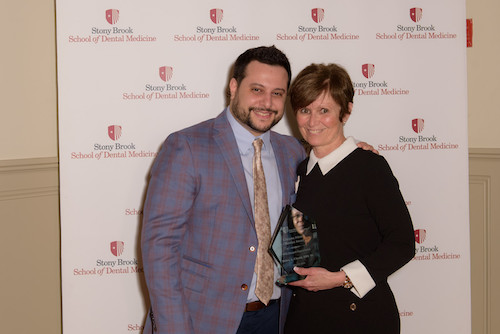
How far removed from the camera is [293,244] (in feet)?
7.81

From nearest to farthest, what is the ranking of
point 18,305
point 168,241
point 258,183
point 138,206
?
point 168,241, point 258,183, point 138,206, point 18,305

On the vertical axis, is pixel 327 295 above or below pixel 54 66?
below

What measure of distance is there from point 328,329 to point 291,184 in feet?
2.39

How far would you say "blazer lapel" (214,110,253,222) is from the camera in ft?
8.32

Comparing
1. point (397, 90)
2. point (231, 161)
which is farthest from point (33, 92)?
point (397, 90)

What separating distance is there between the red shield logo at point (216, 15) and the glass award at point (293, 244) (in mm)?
1608

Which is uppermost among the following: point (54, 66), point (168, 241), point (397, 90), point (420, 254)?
point (54, 66)

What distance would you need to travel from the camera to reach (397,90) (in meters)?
3.65

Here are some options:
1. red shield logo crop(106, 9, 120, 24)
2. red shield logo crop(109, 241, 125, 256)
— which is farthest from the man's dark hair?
red shield logo crop(109, 241, 125, 256)

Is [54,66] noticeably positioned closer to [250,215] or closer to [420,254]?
[250,215]

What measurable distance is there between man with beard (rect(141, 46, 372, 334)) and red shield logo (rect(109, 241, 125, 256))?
995mm

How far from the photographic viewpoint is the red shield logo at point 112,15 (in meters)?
3.41

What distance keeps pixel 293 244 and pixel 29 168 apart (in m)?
2.25

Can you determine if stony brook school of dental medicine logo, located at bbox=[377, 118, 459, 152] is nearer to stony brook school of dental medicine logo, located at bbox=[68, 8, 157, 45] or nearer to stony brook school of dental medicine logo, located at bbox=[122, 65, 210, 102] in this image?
stony brook school of dental medicine logo, located at bbox=[122, 65, 210, 102]
